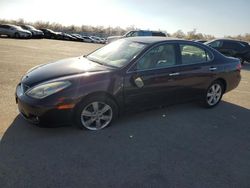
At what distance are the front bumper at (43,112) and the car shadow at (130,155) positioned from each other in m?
0.25

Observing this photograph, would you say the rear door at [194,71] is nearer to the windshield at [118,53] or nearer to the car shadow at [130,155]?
the car shadow at [130,155]

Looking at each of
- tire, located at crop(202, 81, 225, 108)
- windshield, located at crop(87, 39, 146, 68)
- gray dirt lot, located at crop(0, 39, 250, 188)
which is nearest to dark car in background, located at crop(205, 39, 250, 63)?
tire, located at crop(202, 81, 225, 108)

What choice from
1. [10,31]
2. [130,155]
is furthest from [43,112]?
[10,31]

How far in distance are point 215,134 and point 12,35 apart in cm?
2865

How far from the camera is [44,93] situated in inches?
139

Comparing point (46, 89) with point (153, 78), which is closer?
point (46, 89)

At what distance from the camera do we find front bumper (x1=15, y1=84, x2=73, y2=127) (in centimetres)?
346

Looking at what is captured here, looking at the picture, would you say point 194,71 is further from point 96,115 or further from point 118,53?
point 96,115

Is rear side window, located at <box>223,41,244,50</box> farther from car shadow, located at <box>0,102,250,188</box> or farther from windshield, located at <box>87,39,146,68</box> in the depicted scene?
windshield, located at <box>87,39,146,68</box>

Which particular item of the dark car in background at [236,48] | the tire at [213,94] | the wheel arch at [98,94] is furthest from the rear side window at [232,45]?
the wheel arch at [98,94]

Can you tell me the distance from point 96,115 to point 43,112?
85cm

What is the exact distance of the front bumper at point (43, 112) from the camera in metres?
3.46

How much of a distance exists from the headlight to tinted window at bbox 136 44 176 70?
1.30 meters

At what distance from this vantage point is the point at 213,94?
5441 mm
